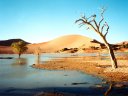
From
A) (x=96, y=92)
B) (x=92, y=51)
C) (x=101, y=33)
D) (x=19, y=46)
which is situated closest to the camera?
(x=96, y=92)

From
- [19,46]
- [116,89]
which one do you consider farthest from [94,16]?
[19,46]

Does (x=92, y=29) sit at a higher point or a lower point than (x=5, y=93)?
higher

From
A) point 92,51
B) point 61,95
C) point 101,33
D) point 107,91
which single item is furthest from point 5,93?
point 92,51

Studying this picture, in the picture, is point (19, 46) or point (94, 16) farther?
point (19, 46)

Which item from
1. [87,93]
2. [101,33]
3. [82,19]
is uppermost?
[82,19]

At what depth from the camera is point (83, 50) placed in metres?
174

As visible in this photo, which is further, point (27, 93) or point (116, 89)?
point (116, 89)

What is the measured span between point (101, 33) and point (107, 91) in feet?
54.5

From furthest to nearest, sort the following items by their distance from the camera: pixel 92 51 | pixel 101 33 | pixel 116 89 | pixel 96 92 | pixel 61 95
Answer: pixel 92 51
pixel 101 33
pixel 116 89
pixel 96 92
pixel 61 95

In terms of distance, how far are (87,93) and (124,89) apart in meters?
3.15

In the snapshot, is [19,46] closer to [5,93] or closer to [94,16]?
[94,16]

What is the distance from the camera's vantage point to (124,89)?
1717 centimetres

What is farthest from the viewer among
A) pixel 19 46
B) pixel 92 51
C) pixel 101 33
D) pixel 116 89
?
pixel 92 51

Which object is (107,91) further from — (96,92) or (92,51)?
(92,51)
